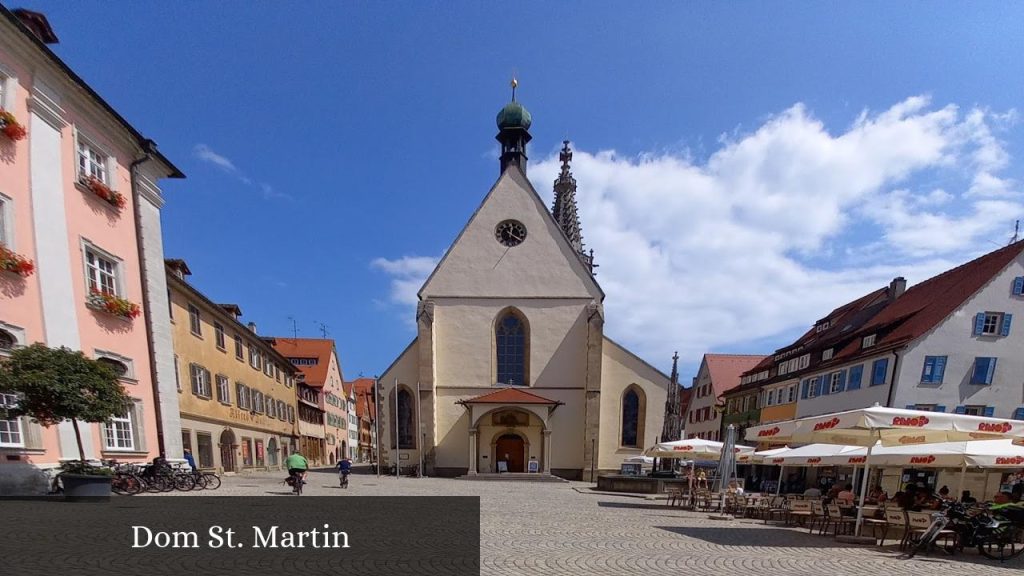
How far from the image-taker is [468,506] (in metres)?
14.2

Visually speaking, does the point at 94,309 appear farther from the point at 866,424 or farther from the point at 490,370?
the point at 490,370

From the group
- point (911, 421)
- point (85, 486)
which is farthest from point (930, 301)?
point (85, 486)

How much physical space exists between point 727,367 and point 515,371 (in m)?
24.5

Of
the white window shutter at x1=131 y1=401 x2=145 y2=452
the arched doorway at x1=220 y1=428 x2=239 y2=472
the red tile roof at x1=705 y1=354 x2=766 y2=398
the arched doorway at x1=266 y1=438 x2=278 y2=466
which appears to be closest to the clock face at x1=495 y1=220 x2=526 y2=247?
the arched doorway at x1=220 y1=428 x2=239 y2=472

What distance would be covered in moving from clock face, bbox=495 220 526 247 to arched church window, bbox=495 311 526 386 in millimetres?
4163

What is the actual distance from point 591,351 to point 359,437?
193 ft

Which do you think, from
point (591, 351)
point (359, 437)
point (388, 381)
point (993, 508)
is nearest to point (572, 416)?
point (591, 351)

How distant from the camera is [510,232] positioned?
33.5m

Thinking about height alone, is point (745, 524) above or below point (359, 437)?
above

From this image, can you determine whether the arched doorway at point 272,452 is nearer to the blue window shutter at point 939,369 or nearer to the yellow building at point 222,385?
the yellow building at point 222,385

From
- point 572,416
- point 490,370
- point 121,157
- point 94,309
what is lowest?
point 572,416

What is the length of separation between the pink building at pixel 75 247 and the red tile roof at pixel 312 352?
38.6m

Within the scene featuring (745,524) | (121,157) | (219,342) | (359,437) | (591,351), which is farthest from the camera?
(359,437)

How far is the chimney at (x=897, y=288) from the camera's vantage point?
Result: 110 ft
